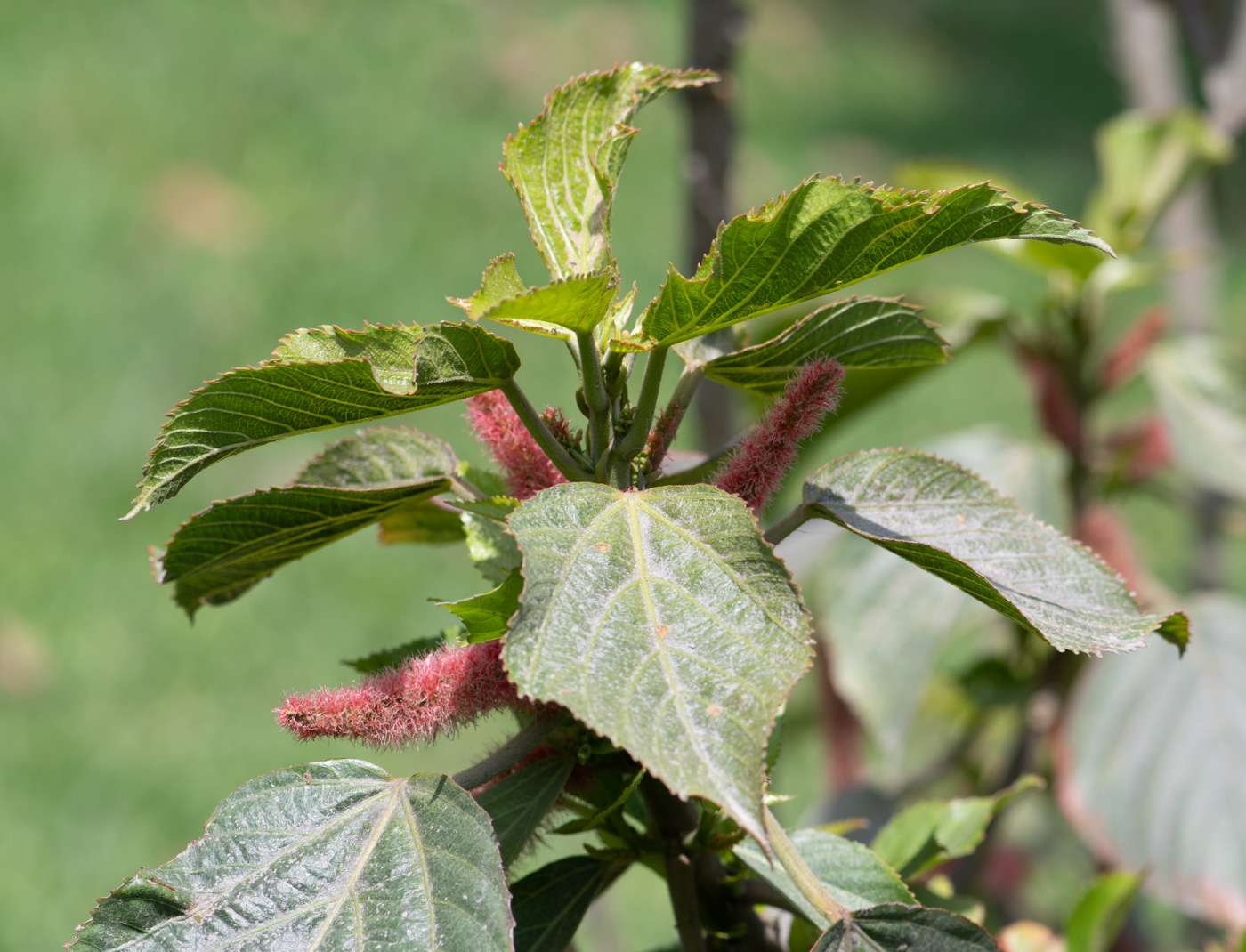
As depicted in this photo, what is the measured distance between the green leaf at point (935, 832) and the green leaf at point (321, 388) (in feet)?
1.56

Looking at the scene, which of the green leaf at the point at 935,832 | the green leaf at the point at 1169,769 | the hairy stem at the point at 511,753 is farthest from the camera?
the green leaf at the point at 1169,769

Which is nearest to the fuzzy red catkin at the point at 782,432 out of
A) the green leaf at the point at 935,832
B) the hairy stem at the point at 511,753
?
the hairy stem at the point at 511,753

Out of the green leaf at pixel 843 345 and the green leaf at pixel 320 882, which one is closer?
the green leaf at pixel 320 882

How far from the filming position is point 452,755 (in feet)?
9.45

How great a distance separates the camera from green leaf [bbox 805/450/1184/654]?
614mm

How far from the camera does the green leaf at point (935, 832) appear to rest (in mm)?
824

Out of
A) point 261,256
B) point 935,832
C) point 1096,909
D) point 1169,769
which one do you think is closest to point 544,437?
point 935,832

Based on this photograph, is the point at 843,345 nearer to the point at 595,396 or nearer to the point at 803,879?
the point at 595,396

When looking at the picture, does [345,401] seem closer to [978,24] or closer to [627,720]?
[627,720]

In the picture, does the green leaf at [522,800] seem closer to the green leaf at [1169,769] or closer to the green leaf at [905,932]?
the green leaf at [905,932]

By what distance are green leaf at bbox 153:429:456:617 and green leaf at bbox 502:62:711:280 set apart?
150mm

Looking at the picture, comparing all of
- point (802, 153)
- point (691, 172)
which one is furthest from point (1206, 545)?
point (802, 153)

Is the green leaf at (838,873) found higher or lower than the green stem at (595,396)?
lower

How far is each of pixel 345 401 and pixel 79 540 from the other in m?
3.13
